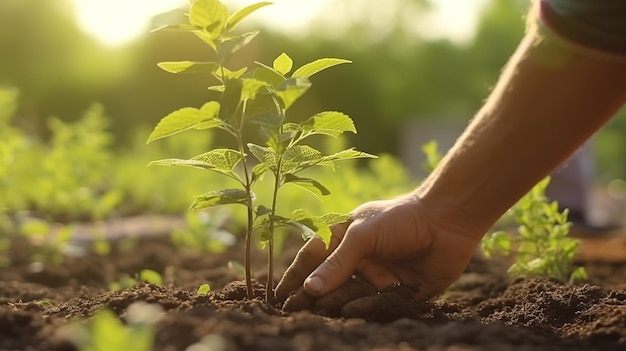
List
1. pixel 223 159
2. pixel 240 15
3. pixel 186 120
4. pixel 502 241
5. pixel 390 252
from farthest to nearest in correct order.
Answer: pixel 502 241
pixel 390 252
pixel 223 159
pixel 240 15
pixel 186 120

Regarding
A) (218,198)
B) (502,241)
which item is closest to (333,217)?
(218,198)

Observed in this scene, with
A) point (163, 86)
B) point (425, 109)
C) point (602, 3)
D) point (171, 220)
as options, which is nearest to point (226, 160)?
point (602, 3)

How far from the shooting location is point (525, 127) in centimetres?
229

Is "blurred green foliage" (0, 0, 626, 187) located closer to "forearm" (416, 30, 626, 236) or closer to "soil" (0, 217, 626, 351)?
"soil" (0, 217, 626, 351)

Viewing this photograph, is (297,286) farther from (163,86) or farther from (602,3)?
(163,86)

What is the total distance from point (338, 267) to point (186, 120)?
0.68 meters

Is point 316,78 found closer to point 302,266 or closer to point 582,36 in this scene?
point 302,266

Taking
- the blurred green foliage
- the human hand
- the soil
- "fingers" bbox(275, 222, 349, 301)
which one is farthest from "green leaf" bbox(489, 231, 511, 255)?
the blurred green foliage

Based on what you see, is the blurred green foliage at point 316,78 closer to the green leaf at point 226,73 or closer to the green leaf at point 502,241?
the green leaf at point 502,241

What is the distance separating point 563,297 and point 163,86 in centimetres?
1903

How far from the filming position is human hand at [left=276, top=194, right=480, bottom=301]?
2.53 m

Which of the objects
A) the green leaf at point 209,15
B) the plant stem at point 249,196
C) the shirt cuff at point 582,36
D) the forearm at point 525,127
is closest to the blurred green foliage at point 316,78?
the plant stem at point 249,196

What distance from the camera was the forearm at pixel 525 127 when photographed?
2.18 metres

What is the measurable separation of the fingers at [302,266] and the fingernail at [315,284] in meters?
0.20
